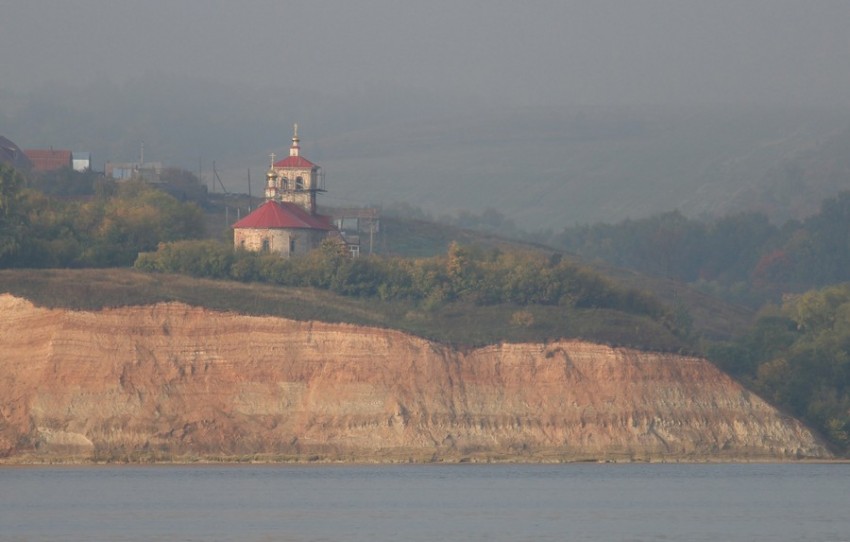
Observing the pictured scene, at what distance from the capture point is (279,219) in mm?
98750

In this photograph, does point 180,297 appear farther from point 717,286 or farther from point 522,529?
point 717,286

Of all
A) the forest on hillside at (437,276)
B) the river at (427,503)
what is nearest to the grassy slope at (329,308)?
the forest on hillside at (437,276)

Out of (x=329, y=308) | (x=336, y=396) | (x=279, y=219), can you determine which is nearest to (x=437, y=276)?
(x=329, y=308)

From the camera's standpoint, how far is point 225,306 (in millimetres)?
83438

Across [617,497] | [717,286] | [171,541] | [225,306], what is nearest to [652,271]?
[717,286]

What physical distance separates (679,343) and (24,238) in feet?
98.5

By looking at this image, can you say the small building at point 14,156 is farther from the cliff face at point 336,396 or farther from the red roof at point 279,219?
the cliff face at point 336,396

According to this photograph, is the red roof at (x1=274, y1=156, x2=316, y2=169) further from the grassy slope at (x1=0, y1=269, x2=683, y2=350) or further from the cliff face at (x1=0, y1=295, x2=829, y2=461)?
the cliff face at (x1=0, y1=295, x2=829, y2=461)

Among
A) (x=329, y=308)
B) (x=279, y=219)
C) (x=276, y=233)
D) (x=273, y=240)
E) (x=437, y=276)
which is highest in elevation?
(x=279, y=219)

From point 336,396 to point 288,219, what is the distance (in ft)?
64.5

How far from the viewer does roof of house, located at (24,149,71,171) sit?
147 metres

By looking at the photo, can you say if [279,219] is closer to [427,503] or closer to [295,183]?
[295,183]

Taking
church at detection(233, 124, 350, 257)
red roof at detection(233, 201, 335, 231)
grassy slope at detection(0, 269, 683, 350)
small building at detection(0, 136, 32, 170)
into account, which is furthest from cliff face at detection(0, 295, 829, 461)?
small building at detection(0, 136, 32, 170)

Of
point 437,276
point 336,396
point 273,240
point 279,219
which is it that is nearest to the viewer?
point 336,396
